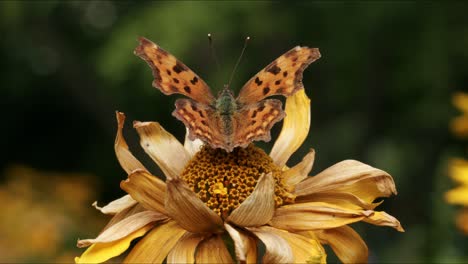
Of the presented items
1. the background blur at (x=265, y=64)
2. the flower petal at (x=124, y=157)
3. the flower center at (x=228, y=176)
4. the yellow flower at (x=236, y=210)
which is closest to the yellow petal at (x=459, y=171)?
the yellow flower at (x=236, y=210)

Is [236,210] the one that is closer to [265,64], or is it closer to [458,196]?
[458,196]

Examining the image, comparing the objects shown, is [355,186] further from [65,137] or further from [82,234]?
[65,137]

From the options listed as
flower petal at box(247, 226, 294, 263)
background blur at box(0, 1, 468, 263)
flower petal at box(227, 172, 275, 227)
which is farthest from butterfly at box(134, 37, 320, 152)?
background blur at box(0, 1, 468, 263)

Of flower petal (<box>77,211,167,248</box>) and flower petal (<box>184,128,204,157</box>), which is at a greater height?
Result: flower petal (<box>184,128,204,157</box>)

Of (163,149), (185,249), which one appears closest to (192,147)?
(163,149)

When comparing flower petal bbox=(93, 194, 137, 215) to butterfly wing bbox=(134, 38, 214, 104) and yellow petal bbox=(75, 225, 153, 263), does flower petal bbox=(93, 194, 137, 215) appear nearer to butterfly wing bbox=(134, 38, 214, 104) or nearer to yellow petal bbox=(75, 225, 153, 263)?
yellow petal bbox=(75, 225, 153, 263)
